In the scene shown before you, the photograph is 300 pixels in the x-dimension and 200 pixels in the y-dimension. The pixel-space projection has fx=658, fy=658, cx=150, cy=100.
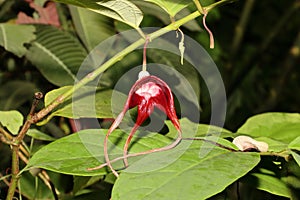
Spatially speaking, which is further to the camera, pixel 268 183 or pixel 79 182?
pixel 79 182

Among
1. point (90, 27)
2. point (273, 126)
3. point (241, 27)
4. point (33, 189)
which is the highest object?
point (241, 27)

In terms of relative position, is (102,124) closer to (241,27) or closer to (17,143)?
(17,143)

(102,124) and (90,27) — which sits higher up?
(90,27)

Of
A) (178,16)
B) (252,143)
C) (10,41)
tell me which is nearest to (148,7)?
(178,16)

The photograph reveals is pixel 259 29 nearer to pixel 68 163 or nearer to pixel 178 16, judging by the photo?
pixel 178 16

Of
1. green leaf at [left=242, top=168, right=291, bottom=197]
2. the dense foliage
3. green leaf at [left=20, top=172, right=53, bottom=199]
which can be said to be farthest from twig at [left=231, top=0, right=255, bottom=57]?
green leaf at [left=242, top=168, right=291, bottom=197]

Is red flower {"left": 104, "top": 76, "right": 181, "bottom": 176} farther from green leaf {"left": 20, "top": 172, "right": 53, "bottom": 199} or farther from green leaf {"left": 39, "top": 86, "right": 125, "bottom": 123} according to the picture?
green leaf {"left": 20, "top": 172, "right": 53, "bottom": 199}

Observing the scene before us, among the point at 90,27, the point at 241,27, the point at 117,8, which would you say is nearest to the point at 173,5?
the point at 117,8

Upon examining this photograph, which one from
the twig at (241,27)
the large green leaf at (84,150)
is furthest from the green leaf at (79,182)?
the twig at (241,27)
